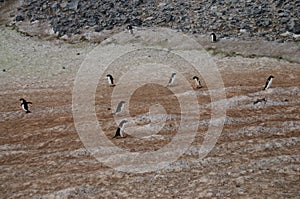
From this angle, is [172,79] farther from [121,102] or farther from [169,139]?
[169,139]

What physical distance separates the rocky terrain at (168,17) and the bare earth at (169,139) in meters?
3.82

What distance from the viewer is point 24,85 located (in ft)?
99.9

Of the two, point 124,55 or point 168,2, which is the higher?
point 168,2

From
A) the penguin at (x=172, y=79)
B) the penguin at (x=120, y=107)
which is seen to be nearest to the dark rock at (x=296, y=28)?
the penguin at (x=172, y=79)

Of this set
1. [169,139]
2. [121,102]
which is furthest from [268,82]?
[121,102]

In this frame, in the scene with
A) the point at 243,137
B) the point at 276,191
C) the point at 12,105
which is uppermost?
the point at 12,105

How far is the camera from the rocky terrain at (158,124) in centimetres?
1546

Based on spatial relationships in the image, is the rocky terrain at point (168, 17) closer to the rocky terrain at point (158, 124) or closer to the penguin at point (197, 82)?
the rocky terrain at point (158, 124)

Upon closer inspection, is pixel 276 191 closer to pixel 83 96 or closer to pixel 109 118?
pixel 109 118

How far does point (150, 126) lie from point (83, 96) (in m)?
8.02

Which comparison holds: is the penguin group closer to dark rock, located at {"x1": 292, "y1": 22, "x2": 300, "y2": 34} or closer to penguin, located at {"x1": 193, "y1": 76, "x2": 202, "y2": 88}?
penguin, located at {"x1": 193, "y1": 76, "x2": 202, "y2": 88}

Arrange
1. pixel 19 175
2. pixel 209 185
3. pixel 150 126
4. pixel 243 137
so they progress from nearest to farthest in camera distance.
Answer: pixel 209 185, pixel 19 175, pixel 243 137, pixel 150 126

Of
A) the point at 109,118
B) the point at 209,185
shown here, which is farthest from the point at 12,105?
the point at 209,185

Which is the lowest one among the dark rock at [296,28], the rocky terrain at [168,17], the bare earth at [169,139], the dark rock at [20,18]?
the bare earth at [169,139]
